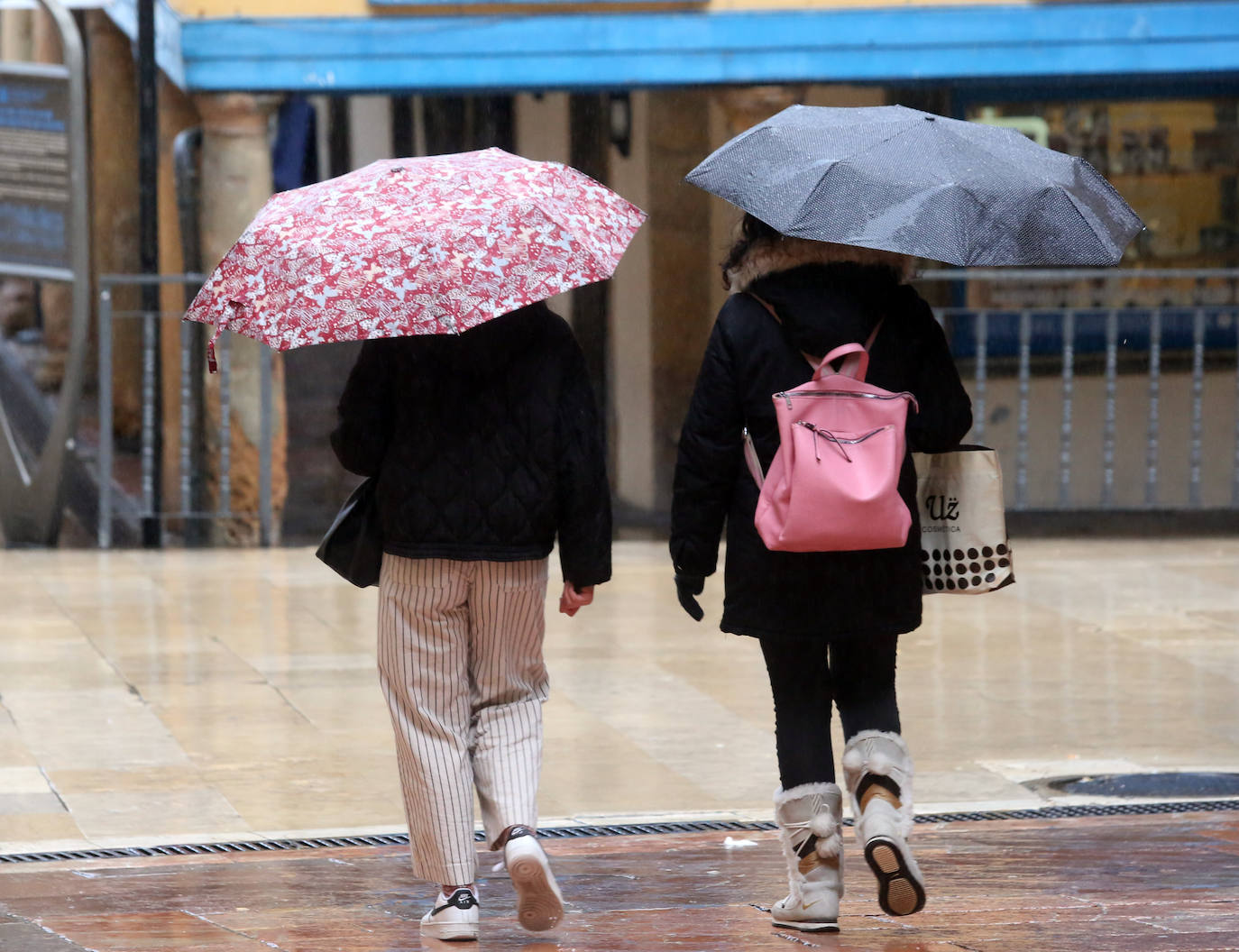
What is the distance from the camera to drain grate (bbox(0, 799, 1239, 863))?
522cm

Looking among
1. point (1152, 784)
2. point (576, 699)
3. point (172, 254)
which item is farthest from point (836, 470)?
point (172, 254)

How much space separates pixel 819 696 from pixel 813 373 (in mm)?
686

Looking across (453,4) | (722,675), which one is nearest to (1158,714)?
(722,675)

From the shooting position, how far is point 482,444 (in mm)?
4348

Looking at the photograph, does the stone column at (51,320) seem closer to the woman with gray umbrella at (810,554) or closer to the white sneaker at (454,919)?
the white sneaker at (454,919)

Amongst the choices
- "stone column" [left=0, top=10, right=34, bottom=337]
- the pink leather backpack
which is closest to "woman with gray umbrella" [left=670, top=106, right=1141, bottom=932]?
the pink leather backpack

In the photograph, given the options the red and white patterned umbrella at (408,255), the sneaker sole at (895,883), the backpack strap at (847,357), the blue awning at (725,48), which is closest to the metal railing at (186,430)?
the blue awning at (725,48)

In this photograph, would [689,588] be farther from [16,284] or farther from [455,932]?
[16,284]

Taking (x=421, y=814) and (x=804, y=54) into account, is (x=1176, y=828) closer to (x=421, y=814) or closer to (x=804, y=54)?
(x=421, y=814)

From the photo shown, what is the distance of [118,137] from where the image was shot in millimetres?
12227

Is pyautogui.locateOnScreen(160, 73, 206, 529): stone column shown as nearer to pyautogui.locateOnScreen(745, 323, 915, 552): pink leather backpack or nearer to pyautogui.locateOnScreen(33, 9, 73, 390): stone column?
pyautogui.locateOnScreen(33, 9, 73, 390): stone column

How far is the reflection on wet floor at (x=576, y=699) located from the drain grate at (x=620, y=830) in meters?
0.12

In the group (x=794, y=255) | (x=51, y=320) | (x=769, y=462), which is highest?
(x=794, y=255)

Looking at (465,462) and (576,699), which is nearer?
(465,462)
